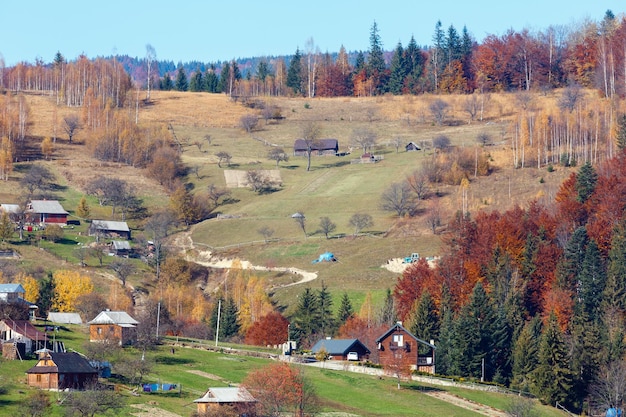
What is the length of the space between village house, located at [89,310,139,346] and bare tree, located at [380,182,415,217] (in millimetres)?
59512

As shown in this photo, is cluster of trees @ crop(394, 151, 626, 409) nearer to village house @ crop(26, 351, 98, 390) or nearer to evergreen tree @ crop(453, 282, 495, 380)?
evergreen tree @ crop(453, 282, 495, 380)

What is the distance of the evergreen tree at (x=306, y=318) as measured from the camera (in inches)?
4441

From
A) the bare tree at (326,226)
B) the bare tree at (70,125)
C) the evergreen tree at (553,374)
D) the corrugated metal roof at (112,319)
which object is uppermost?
the bare tree at (70,125)

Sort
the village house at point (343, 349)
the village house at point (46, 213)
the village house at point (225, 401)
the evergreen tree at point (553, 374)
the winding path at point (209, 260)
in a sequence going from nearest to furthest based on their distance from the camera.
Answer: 1. the village house at point (225, 401)
2. the evergreen tree at point (553, 374)
3. the village house at point (343, 349)
4. the winding path at point (209, 260)
5. the village house at point (46, 213)

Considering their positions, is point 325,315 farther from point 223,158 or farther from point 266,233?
point 223,158

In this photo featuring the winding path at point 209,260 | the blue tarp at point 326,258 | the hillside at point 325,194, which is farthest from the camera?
the blue tarp at point 326,258

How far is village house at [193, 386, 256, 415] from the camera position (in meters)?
71.7

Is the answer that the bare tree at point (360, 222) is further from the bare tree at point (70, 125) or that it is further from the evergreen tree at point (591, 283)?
the bare tree at point (70, 125)

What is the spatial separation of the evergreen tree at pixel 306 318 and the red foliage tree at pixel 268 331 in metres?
1.31

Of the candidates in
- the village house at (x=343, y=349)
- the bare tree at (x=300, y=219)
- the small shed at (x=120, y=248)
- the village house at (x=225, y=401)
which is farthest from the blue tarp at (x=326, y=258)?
the village house at (x=225, y=401)

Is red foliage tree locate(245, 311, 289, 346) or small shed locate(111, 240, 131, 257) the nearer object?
red foliage tree locate(245, 311, 289, 346)

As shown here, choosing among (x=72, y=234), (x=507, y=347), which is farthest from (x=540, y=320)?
(x=72, y=234)

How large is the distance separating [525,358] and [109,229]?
64985mm

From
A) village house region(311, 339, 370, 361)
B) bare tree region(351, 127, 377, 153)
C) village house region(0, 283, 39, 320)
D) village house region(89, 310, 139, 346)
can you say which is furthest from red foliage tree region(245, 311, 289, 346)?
bare tree region(351, 127, 377, 153)
